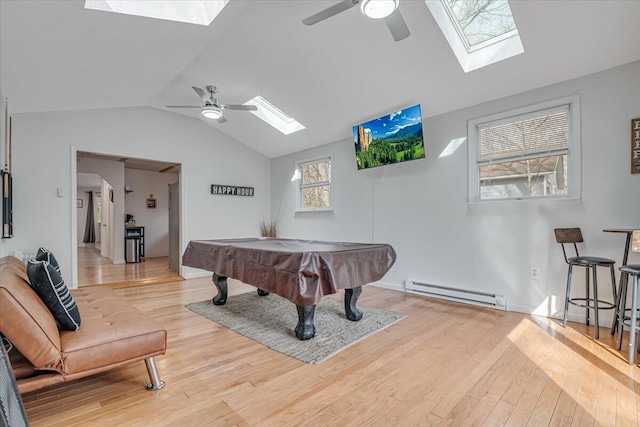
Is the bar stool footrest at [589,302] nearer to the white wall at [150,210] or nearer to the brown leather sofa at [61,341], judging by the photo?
the brown leather sofa at [61,341]

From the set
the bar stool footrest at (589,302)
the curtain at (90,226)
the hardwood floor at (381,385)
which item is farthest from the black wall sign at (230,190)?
the curtain at (90,226)

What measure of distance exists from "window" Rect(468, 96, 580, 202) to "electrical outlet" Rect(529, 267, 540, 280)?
0.77 meters

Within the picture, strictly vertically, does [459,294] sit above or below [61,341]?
below

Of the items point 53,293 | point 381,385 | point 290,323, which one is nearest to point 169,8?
point 53,293

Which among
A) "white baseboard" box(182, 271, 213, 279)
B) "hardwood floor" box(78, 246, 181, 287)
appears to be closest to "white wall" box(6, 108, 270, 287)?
"white baseboard" box(182, 271, 213, 279)

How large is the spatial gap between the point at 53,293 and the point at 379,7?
261 cm

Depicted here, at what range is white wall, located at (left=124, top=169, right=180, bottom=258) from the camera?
818 centimetres

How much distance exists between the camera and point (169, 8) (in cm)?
250

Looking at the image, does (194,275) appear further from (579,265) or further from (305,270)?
(579,265)

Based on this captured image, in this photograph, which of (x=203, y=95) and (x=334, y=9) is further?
(x=203, y=95)

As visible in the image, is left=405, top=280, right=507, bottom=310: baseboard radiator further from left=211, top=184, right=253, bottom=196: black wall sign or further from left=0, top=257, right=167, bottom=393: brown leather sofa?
left=211, top=184, right=253, bottom=196: black wall sign

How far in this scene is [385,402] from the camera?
172 cm

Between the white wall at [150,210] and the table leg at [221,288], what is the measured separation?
555 centimetres

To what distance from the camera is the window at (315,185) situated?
5555mm
